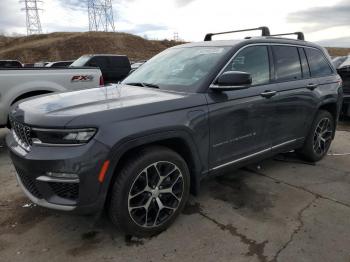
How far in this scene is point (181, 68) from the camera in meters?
3.88

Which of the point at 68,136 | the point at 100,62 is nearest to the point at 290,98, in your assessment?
the point at 68,136

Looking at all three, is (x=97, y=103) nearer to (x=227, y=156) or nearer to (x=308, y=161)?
(x=227, y=156)

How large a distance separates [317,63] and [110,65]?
36.2 feet

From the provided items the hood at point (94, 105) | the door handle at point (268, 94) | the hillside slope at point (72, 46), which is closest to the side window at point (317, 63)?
the door handle at point (268, 94)

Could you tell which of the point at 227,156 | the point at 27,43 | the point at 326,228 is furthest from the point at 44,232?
the point at 27,43

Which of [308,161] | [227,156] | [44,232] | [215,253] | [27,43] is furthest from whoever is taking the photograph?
[27,43]

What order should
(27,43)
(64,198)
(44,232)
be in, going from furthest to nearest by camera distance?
(27,43)
(44,232)
(64,198)

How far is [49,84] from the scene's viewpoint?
20.7 feet

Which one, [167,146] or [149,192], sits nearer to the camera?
[149,192]

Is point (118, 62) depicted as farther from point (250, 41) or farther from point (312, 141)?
point (250, 41)

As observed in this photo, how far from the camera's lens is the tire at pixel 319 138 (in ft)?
16.3

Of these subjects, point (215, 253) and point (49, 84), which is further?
point (49, 84)

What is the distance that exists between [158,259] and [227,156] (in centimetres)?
133

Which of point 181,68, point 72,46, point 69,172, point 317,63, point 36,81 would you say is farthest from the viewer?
point 72,46
